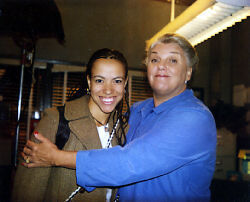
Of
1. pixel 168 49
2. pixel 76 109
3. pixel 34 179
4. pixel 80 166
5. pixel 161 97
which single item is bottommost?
pixel 34 179

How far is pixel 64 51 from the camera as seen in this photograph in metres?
3.84

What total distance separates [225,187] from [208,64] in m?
2.64

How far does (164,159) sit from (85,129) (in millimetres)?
478

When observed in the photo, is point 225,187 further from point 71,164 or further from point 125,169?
point 71,164

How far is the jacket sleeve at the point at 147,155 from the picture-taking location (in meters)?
0.95

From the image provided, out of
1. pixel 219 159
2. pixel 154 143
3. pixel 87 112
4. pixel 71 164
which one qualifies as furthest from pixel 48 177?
pixel 219 159

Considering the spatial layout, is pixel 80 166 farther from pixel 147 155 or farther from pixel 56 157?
pixel 147 155

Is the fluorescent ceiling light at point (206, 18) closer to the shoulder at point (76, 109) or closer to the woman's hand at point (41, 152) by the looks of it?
the shoulder at point (76, 109)

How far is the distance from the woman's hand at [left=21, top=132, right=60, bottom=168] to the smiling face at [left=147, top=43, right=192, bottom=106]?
0.70 m

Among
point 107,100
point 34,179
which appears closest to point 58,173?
point 34,179

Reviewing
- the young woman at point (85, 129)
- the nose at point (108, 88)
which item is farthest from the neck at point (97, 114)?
the nose at point (108, 88)

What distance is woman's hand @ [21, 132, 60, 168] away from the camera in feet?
3.32

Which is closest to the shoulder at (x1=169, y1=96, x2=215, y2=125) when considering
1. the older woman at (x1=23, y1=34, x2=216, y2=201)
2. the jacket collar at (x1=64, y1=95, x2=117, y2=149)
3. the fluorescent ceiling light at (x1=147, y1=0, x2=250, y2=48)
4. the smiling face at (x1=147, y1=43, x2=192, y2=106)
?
the older woman at (x1=23, y1=34, x2=216, y2=201)

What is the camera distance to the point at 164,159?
99 cm
